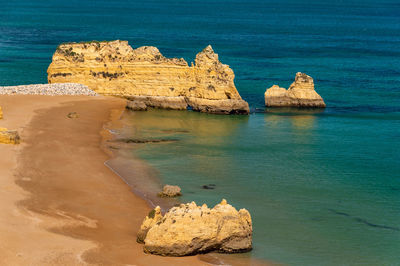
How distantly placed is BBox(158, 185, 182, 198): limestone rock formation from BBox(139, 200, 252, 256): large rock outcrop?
30.1ft

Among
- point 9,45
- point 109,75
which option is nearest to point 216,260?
point 109,75

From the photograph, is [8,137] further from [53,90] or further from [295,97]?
[295,97]

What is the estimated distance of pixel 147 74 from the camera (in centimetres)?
7106

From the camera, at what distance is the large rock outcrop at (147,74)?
2655 inches

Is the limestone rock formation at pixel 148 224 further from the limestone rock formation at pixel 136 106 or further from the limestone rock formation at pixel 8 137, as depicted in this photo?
the limestone rock formation at pixel 136 106

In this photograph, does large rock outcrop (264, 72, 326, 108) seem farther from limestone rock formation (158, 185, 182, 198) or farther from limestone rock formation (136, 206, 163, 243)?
limestone rock formation (136, 206, 163, 243)

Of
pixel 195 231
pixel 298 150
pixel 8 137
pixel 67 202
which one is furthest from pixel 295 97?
pixel 195 231

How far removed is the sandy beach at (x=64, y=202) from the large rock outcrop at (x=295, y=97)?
65.1 feet

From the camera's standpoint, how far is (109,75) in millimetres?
74188

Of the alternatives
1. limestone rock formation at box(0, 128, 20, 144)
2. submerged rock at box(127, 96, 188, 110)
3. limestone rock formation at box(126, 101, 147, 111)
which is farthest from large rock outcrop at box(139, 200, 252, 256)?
submerged rock at box(127, 96, 188, 110)

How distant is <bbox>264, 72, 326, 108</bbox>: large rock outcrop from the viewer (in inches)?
2822

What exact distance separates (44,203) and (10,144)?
14.4 meters

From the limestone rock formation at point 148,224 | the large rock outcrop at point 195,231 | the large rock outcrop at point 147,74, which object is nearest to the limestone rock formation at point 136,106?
the large rock outcrop at point 147,74

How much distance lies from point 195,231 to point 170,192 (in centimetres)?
1071
